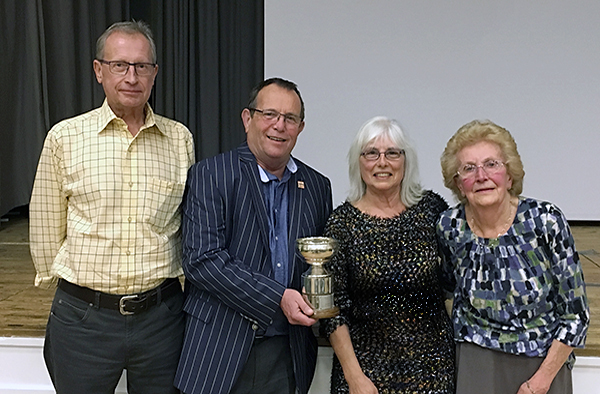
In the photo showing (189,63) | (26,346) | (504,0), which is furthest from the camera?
(189,63)

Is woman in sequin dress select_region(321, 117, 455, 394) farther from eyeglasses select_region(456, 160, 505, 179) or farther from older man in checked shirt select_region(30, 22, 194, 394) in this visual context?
older man in checked shirt select_region(30, 22, 194, 394)

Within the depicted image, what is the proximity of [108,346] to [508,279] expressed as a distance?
123cm

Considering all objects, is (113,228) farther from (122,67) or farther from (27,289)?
(27,289)

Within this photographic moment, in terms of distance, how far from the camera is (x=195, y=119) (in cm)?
580

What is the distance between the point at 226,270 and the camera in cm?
168

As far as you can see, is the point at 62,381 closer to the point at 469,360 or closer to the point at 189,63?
the point at 469,360

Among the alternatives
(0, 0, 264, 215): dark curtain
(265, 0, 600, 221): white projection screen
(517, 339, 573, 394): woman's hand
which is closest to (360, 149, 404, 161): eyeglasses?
(517, 339, 573, 394): woman's hand

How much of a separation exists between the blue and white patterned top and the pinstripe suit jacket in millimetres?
570

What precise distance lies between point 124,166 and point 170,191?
16 cm

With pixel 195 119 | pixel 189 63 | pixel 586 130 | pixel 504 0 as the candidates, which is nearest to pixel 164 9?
pixel 189 63

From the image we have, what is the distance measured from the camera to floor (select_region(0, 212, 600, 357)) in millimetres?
2309

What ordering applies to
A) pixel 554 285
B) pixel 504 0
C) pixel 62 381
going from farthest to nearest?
pixel 504 0 < pixel 62 381 < pixel 554 285

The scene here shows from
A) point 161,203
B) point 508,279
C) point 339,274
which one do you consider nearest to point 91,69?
point 161,203

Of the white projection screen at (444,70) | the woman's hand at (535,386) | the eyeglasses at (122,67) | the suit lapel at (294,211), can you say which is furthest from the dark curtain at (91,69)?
the woman's hand at (535,386)
